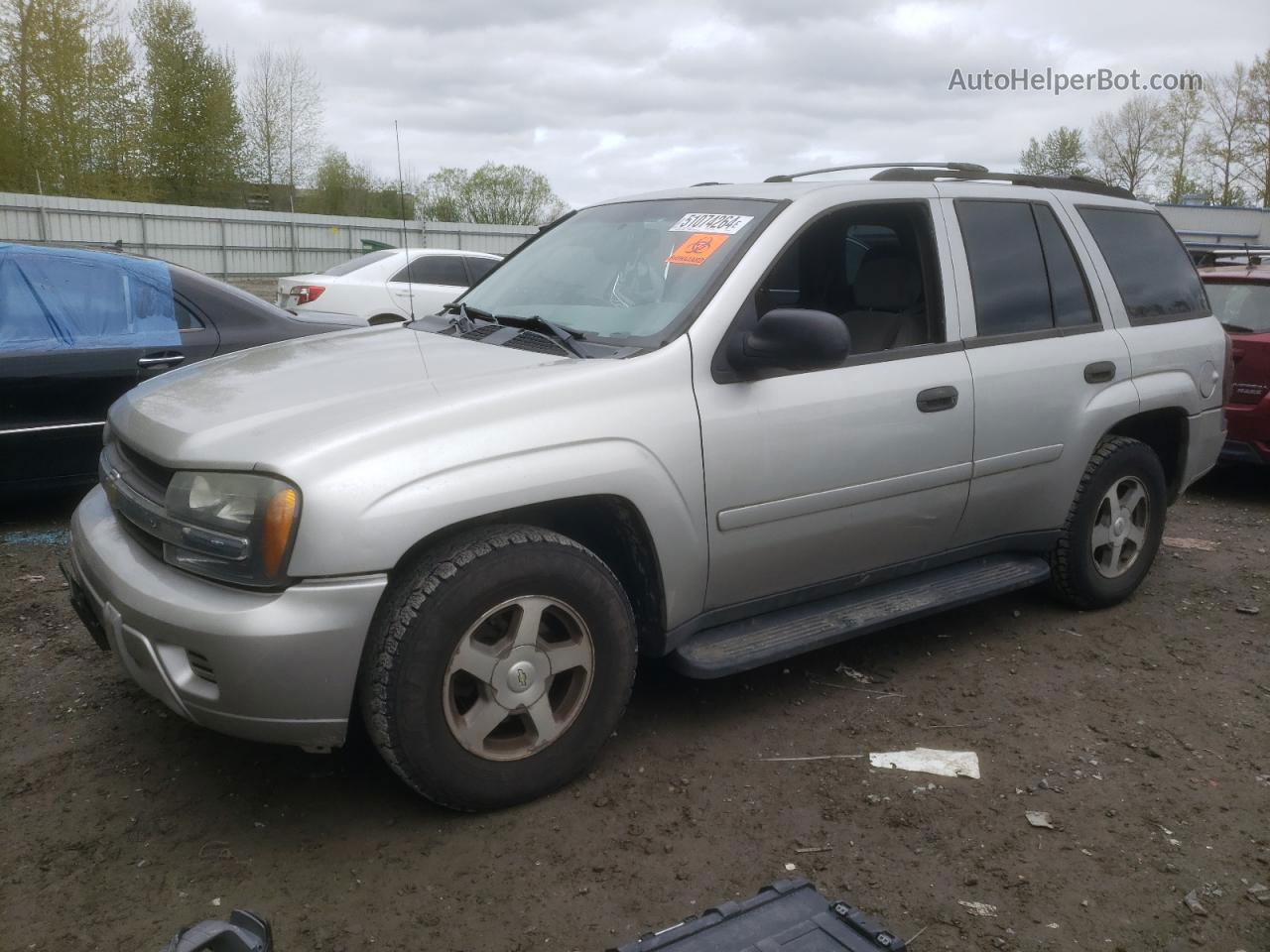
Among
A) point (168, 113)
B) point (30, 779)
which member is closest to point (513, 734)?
point (30, 779)

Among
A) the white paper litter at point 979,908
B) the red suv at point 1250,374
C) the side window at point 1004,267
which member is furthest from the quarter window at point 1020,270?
the red suv at point 1250,374

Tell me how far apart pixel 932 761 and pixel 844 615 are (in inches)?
21.9

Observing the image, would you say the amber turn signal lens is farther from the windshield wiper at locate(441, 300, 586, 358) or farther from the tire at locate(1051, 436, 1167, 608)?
the tire at locate(1051, 436, 1167, 608)

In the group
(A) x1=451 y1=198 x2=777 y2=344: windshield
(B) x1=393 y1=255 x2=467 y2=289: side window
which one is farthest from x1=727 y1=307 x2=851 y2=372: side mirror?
(B) x1=393 y1=255 x2=467 y2=289: side window

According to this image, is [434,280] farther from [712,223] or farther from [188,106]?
[188,106]

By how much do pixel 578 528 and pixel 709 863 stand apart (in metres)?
1.05

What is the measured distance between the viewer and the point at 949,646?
4.39 m

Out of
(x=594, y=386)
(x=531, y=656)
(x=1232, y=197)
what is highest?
(x=1232, y=197)

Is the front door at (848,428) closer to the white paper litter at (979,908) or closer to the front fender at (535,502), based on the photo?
the front fender at (535,502)

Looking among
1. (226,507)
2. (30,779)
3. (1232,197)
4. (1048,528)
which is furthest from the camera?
(1232,197)

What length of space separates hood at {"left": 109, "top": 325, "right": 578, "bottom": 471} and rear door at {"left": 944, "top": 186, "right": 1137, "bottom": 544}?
170 centimetres

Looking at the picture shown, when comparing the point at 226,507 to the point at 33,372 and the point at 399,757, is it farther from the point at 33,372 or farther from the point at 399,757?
the point at 33,372

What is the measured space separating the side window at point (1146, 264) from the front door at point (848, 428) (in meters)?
1.12

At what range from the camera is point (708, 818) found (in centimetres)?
301
